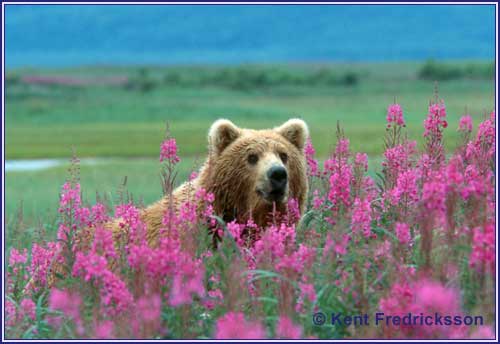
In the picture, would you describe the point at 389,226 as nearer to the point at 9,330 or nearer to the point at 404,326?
the point at 404,326

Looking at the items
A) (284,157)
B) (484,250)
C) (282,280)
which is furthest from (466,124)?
(282,280)

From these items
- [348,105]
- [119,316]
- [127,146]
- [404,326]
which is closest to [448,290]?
[404,326]

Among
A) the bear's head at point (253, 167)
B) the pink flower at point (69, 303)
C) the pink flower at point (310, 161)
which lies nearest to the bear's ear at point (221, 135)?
the bear's head at point (253, 167)

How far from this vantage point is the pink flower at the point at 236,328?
17.0 feet

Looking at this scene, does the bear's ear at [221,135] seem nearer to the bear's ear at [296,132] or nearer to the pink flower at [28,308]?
the bear's ear at [296,132]

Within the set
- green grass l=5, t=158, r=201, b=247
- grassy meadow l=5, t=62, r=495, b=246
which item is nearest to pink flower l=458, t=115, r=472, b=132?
grassy meadow l=5, t=62, r=495, b=246

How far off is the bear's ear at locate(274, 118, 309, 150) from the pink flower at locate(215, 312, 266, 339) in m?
4.01

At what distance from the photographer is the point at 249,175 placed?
8828mm

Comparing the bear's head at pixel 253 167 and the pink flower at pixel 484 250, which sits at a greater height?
the bear's head at pixel 253 167

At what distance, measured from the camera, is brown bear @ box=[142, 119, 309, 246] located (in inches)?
336

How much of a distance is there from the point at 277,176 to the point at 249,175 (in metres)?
0.52

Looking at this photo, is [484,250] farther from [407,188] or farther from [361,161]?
[361,161]

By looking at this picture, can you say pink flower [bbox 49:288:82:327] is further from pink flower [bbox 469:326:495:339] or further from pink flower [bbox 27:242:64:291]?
pink flower [bbox 469:326:495:339]

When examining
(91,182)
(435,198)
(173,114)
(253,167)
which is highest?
(173,114)
